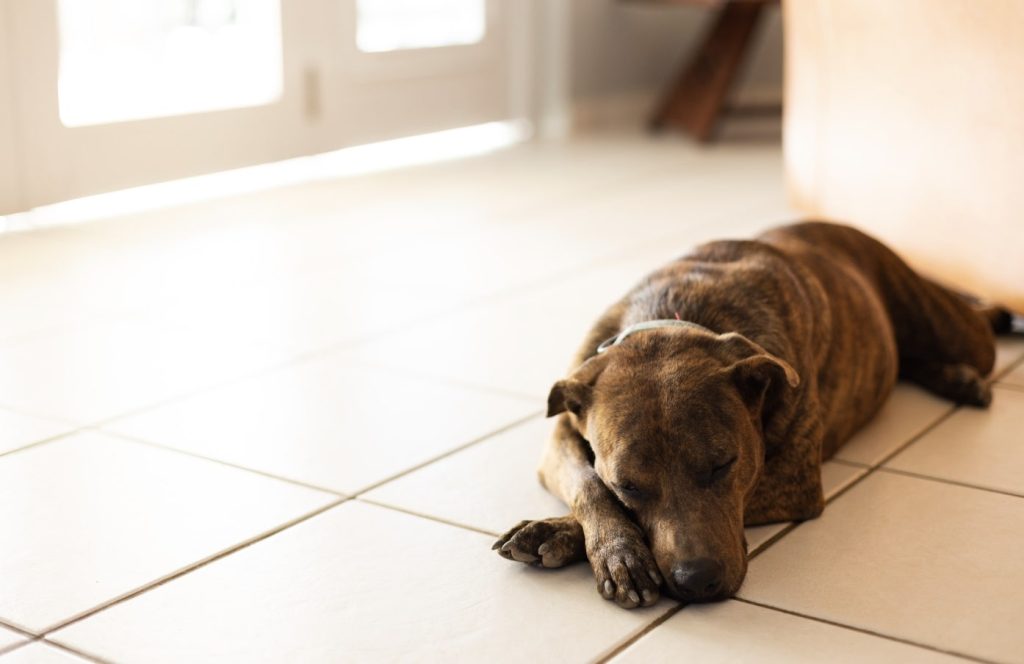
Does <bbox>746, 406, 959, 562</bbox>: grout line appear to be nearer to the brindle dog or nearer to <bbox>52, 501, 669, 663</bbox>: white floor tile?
the brindle dog

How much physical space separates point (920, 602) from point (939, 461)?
537mm

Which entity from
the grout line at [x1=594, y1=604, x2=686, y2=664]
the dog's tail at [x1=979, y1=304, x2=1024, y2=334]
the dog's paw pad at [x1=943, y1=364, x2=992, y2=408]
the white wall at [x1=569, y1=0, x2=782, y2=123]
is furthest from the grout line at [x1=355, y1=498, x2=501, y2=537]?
the white wall at [x1=569, y1=0, x2=782, y2=123]

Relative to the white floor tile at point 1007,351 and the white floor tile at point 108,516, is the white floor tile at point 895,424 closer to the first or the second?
the white floor tile at point 1007,351

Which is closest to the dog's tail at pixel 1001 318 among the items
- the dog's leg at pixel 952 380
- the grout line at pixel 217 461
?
the dog's leg at pixel 952 380

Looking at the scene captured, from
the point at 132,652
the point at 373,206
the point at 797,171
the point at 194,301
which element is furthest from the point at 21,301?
the point at 797,171

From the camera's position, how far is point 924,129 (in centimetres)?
301

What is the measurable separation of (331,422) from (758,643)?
39.8 inches

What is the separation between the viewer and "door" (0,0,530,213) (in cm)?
386

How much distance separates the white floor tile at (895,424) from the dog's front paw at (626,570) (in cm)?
61

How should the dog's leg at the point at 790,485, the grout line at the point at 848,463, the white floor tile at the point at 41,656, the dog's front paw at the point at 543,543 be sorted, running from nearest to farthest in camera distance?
the white floor tile at the point at 41,656
the dog's front paw at the point at 543,543
the dog's leg at the point at 790,485
the grout line at the point at 848,463

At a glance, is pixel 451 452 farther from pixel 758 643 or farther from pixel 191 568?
pixel 758 643

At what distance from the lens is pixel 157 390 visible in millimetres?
2475

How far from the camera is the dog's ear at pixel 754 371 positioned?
1.71 meters

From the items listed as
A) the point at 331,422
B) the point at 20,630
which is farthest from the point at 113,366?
the point at 20,630
